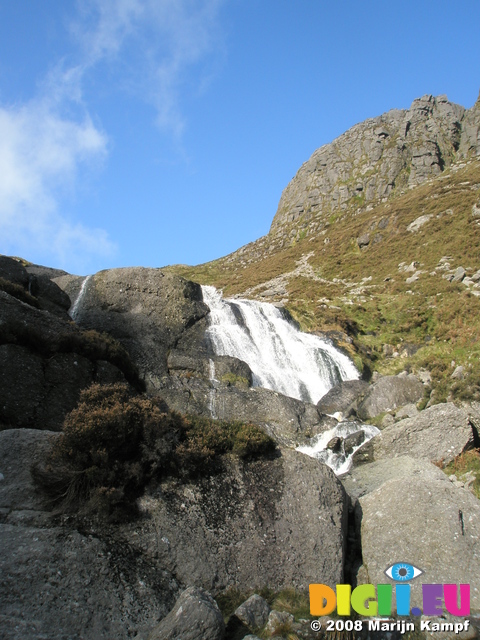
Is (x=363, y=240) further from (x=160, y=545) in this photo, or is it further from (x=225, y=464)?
(x=160, y=545)

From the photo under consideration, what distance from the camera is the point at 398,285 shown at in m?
48.2

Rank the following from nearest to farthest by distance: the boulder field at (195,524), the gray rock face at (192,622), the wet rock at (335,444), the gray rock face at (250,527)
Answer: the gray rock face at (192,622)
the boulder field at (195,524)
the gray rock face at (250,527)
the wet rock at (335,444)

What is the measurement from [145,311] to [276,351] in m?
11.4

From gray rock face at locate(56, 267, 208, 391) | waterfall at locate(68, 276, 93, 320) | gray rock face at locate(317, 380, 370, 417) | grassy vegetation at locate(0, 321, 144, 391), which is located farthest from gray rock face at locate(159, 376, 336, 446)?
waterfall at locate(68, 276, 93, 320)

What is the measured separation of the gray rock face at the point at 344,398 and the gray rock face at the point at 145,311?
33.4 ft

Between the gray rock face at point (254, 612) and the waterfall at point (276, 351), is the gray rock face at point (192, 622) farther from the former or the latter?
the waterfall at point (276, 351)

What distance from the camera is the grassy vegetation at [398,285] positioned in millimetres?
31750

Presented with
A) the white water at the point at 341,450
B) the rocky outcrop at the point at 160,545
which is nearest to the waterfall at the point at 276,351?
the white water at the point at 341,450

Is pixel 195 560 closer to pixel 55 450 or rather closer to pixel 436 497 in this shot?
pixel 55 450

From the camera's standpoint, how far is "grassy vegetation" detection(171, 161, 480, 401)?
104 ft

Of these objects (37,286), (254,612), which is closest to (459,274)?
(37,286)

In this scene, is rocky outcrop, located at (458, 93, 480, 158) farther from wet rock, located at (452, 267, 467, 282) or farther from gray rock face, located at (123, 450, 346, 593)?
gray rock face, located at (123, 450, 346, 593)

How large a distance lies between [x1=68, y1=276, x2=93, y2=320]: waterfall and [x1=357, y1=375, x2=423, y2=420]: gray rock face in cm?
2181

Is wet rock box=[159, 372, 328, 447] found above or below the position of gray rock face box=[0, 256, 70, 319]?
below
